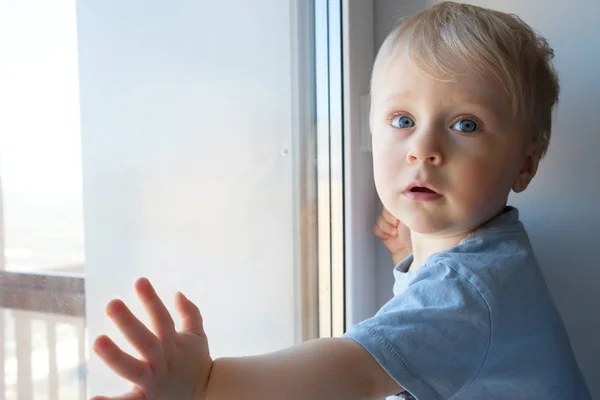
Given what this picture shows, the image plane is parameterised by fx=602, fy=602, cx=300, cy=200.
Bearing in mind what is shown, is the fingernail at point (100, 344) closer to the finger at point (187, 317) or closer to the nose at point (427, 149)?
the finger at point (187, 317)

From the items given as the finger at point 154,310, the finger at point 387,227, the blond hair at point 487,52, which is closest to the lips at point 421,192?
the blond hair at point 487,52

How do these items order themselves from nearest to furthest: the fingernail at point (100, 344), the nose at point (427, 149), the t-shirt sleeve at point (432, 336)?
the fingernail at point (100, 344) < the t-shirt sleeve at point (432, 336) < the nose at point (427, 149)

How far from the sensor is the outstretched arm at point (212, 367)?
1.23 feet

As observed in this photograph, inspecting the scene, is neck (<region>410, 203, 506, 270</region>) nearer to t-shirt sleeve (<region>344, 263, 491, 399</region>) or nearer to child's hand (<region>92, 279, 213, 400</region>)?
t-shirt sleeve (<region>344, 263, 491, 399</region>)

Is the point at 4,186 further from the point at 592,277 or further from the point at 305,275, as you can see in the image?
the point at 592,277

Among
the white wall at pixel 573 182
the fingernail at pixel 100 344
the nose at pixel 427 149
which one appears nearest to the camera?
the fingernail at pixel 100 344

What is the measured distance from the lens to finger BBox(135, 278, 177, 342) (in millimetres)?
396

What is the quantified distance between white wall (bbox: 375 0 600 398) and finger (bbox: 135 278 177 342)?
2.00 feet

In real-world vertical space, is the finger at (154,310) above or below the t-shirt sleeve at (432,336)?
above

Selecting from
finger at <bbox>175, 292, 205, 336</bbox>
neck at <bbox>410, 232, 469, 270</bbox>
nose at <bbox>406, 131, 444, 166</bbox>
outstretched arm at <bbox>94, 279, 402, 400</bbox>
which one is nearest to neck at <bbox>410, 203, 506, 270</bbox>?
neck at <bbox>410, 232, 469, 270</bbox>

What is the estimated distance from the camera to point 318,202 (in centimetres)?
86

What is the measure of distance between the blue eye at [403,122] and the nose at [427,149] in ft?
0.10

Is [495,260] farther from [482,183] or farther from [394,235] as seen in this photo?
[394,235]

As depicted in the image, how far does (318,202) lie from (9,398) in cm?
47
